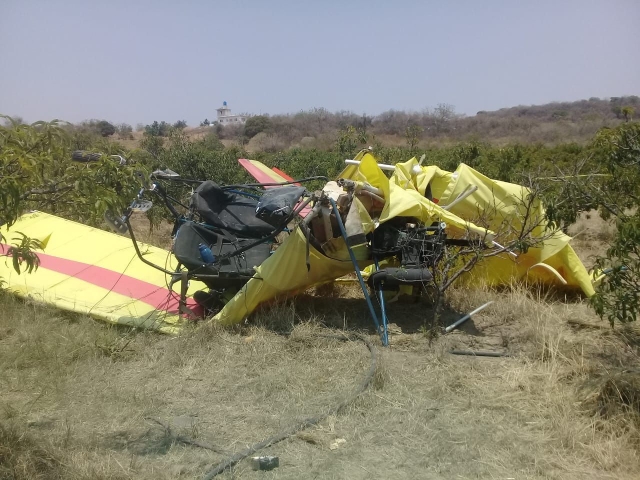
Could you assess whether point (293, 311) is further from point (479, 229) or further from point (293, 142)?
point (293, 142)

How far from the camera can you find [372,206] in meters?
5.83

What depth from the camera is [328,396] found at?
4348 mm

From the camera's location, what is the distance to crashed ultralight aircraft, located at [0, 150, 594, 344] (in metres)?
5.49

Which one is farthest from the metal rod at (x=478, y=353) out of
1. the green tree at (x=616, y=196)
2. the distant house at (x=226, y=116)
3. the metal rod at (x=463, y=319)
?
the distant house at (x=226, y=116)

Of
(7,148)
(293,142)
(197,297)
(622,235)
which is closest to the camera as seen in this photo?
(7,148)

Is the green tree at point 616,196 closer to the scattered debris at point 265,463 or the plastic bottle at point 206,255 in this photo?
the scattered debris at point 265,463

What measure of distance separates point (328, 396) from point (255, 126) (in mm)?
51991

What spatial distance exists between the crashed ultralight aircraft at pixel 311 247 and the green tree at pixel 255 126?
158ft

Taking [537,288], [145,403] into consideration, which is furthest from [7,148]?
[537,288]

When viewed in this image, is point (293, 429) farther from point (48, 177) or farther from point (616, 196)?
point (616, 196)

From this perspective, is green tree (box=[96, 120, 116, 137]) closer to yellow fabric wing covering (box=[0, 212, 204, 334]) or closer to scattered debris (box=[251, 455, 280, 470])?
yellow fabric wing covering (box=[0, 212, 204, 334])

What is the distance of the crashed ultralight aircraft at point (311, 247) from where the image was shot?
549 cm

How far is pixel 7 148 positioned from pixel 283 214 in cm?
281

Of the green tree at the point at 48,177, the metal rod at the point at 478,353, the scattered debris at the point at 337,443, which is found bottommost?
the scattered debris at the point at 337,443
